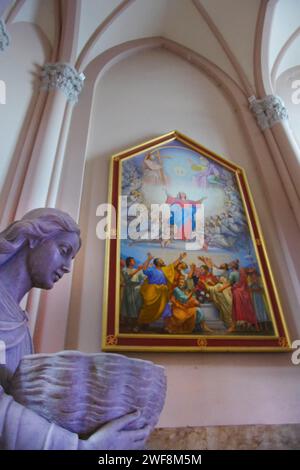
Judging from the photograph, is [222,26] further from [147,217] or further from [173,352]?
[173,352]

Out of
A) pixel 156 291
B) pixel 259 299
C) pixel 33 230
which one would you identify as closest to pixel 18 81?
pixel 156 291

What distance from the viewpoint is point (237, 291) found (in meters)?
3.36

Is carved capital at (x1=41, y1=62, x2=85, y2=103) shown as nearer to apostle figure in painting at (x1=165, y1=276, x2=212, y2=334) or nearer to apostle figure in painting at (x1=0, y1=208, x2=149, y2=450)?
apostle figure in painting at (x1=165, y1=276, x2=212, y2=334)

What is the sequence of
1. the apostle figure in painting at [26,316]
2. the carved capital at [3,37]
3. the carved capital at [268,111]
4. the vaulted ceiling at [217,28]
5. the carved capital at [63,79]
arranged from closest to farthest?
the apostle figure in painting at [26,316] → the carved capital at [3,37] → the carved capital at [63,79] → the carved capital at [268,111] → the vaulted ceiling at [217,28]

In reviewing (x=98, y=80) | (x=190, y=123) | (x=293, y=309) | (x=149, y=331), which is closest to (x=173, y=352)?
(x=149, y=331)

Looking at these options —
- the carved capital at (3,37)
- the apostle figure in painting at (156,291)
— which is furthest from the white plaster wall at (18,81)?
the apostle figure in painting at (156,291)

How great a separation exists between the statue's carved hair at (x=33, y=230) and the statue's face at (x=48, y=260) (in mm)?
36

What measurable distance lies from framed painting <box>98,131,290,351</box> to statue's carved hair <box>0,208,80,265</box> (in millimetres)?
1544

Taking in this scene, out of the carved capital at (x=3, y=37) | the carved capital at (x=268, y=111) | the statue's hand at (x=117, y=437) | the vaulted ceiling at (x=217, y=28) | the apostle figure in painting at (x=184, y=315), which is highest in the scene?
the vaulted ceiling at (x=217, y=28)

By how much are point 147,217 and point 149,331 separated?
1.43 metres

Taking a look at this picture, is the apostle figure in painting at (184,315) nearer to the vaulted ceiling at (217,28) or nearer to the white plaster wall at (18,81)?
the white plaster wall at (18,81)

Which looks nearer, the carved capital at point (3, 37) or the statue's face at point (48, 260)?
the statue's face at point (48, 260)

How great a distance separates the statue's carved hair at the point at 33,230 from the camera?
1401 mm

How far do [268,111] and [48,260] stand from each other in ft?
16.6
